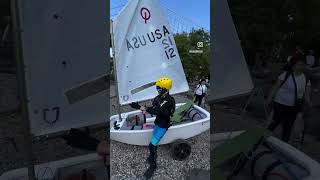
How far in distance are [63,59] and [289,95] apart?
720mm

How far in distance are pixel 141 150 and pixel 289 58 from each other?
19.5 inches

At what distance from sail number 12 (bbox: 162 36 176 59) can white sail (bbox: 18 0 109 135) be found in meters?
0.17

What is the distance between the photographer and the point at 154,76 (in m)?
1.01

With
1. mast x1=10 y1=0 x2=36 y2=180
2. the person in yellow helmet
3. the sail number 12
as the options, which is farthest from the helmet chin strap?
mast x1=10 y1=0 x2=36 y2=180

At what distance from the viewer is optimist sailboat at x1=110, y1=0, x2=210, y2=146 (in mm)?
946

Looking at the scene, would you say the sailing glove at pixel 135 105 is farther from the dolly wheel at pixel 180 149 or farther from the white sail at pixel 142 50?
the dolly wheel at pixel 180 149

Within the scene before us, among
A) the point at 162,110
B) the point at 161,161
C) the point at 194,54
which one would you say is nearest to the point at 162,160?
the point at 161,161

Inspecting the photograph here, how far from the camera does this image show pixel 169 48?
1005 mm

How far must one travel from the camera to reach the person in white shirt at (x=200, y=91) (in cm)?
94

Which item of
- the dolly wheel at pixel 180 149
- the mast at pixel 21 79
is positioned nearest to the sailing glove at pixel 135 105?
the dolly wheel at pixel 180 149

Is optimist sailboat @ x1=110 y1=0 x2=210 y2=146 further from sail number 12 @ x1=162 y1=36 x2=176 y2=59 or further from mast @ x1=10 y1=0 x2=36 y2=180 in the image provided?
mast @ x1=10 y1=0 x2=36 y2=180

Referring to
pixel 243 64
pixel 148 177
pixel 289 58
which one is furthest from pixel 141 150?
pixel 289 58

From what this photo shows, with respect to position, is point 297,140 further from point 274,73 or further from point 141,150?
point 141,150

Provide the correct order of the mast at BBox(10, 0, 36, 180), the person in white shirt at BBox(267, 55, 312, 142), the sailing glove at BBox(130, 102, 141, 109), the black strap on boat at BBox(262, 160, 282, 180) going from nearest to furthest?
the mast at BBox(10, 0, 36, 180), the sailing glove at BBox(130, 102, 141, 109), the person in white shirt at BBox(267, 55, 312, 142), the black strap on boat at BBox(262, 160, 282, 180)
